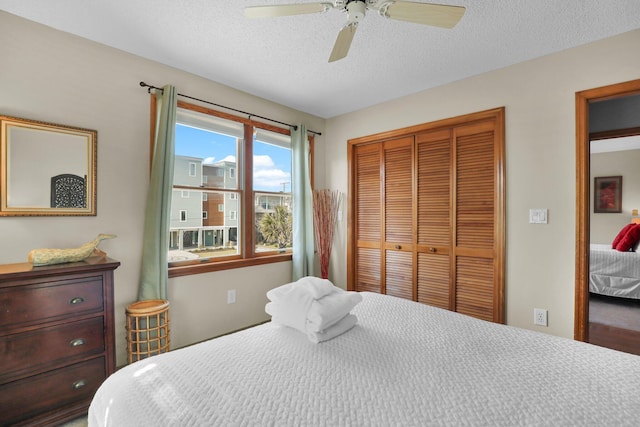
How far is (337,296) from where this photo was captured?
152cm

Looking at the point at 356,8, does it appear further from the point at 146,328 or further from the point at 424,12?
the point at 146,328

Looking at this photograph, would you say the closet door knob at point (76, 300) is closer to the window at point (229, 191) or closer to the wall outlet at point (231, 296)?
the window at point (229, 191)

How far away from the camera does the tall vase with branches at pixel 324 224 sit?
3707 millimetres

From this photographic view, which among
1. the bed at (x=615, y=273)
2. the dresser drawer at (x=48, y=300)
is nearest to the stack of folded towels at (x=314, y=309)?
the dresser drawer at (x=48, y=300)

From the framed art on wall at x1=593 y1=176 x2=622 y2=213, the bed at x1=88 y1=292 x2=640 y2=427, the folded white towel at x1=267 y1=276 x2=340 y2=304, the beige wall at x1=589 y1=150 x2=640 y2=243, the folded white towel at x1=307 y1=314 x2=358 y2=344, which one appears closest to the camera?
the bed at x1=88 y1=292 x2=640 y2=427

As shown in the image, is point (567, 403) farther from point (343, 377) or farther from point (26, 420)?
point (26, 420)

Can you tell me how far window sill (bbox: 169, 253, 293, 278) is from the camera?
2.60 m

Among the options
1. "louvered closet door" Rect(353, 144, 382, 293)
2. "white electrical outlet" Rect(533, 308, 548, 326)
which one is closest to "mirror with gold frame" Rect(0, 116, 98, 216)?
"louvered closet door" Rect(353, 144, 382, 293)

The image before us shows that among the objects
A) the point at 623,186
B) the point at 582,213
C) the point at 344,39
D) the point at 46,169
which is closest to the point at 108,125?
the point at 46,169

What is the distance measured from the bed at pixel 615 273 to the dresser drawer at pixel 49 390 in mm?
5582

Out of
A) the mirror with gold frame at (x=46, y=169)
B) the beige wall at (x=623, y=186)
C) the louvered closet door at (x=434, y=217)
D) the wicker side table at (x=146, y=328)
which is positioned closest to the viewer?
the mirror with gold frame at (x=46, y=169)

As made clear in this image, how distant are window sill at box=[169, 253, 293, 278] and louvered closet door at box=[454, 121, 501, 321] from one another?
1846 millimetres

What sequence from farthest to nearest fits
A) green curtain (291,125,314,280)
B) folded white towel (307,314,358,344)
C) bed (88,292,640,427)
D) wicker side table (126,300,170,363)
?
green curtain (291,125,314,280) → wicker side table (126,300,170,363) → folded white towel (307,314,358,344) → bed (88,292,640,427)

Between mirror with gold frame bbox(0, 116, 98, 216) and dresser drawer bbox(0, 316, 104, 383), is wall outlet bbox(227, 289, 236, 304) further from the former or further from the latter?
mirror with gold frame bbox(0, 116, 98, 216)
